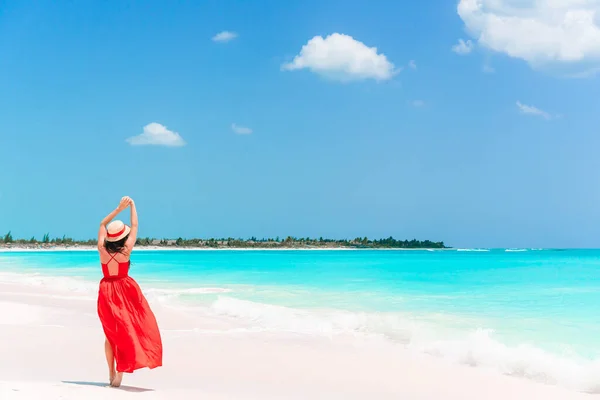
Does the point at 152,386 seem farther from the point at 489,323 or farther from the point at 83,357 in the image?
the point at 489,323

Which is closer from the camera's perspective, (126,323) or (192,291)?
(126,323)

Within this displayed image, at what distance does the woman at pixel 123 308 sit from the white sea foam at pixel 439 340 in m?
4.52

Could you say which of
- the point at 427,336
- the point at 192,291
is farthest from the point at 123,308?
the point at 192,291

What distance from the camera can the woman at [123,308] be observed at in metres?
4.78

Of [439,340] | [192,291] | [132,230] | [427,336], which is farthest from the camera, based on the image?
[192,291]

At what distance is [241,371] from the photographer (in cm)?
637

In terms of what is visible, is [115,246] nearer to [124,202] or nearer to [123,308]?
[124,202]

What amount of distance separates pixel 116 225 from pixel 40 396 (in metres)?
1.31

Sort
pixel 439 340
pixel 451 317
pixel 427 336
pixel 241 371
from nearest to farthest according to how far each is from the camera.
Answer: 1. pixel 241 371
2. pixel 439 340
3. pixel 427 336
4. pixel 451 317

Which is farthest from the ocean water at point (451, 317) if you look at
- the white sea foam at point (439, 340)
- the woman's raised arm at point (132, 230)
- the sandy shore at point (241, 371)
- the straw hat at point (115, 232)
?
the straw hat at point (115, 232)

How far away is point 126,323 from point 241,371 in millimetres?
1920

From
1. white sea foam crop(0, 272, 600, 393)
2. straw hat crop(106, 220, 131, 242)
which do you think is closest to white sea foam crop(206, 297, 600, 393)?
white sea foam crop(0, 272, 600, 393)

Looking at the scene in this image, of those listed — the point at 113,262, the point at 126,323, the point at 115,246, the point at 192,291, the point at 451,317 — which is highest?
the point at 115,246

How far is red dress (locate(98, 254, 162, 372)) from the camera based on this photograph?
479cm
